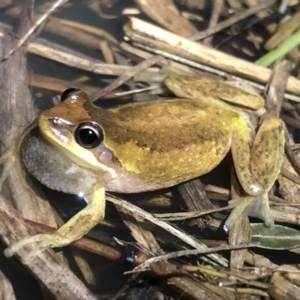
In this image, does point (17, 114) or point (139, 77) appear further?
point (139, 77)

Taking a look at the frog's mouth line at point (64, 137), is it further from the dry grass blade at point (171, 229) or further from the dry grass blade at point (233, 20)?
the dry grass blade at point (233, 20)

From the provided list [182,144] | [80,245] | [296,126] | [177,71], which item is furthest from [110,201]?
[296,126]

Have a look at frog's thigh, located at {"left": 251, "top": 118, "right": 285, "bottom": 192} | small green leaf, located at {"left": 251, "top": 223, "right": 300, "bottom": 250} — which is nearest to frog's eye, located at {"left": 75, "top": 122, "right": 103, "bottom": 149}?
frog's thigh, located at {"left": 251, "top": 118, "right": 285, "bottom": 192}

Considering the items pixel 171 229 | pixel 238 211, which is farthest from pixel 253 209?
pixel 171 229

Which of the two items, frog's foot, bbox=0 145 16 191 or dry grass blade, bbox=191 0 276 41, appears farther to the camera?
dry grass blade, bbox=191 0 276 41

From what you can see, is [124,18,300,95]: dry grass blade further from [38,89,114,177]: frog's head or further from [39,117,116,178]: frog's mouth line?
[39,117,116,178]: frog's mouth line

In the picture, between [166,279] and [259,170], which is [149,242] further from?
[259,170]

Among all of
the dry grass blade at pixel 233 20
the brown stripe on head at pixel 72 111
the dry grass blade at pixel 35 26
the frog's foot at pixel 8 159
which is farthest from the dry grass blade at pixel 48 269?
the dry grass blade at pixel 233 20
